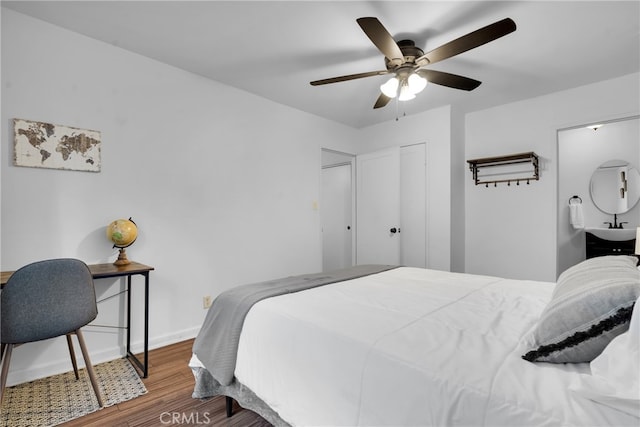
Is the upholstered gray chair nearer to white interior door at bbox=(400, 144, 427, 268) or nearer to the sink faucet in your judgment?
white interior door at bbox=(400, 144, 427, 268)

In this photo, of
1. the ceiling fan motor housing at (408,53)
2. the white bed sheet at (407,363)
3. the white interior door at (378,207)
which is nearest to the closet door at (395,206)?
the white interior door at (378,207)

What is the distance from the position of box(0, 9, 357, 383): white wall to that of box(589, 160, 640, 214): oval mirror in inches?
157

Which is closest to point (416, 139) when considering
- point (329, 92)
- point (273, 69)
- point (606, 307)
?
point (329, 92)

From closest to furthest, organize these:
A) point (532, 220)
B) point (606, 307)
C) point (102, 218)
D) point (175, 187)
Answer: point (606, 307) → point (102, 218) → point (175, 187) → point (532, 220)

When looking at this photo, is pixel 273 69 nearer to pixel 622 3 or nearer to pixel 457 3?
pixel 457 3

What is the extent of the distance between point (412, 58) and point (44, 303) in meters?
2.72

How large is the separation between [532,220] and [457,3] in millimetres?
2590

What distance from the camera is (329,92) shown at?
333cm

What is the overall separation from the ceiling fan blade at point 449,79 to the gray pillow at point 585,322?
1.76m

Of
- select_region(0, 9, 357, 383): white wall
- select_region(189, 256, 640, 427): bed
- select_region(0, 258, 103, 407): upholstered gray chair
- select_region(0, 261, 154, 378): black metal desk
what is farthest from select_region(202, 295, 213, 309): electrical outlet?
select_region(189, 256, 640, 427): bed

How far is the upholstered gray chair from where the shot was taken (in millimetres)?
1587

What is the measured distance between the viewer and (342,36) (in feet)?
7.49

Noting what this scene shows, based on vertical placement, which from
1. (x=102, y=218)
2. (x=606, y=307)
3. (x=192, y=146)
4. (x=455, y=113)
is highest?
(x=455, y=113)

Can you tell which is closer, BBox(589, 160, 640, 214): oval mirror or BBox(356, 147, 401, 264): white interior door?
BBox(589, 160, 640, 214): oval mirror
